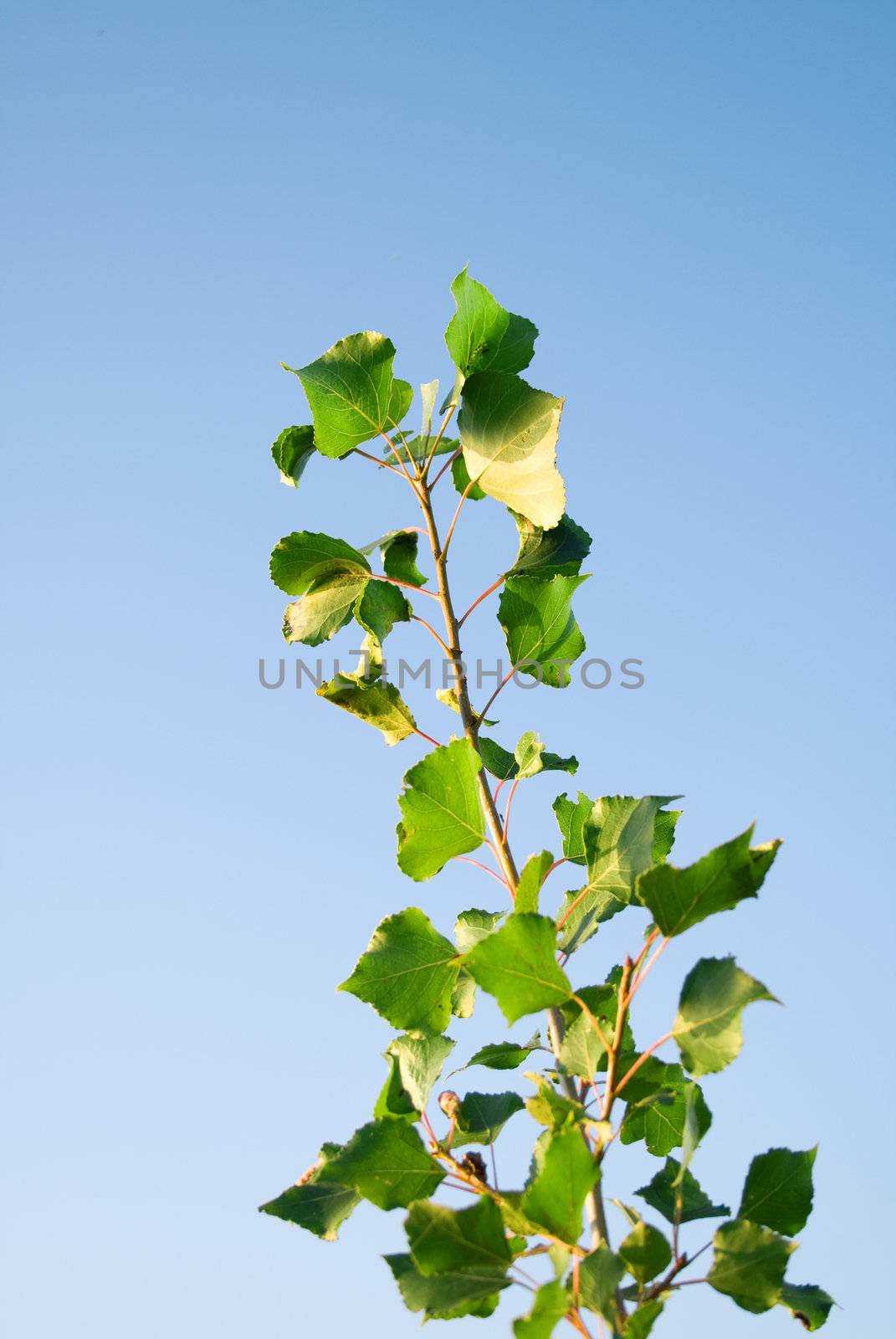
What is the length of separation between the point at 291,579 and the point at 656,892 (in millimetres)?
1077

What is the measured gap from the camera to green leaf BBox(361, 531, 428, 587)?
226cm

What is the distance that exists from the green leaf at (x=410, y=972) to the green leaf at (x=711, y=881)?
47cm

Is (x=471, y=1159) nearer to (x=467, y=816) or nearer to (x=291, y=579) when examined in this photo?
(x=467, y=816)

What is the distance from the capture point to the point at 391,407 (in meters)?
2.32

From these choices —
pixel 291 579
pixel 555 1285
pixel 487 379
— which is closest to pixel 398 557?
pixel 291 579

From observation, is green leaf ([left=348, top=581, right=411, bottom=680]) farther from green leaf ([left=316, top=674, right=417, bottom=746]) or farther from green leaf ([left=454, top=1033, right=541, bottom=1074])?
green leaf ([left=454, top=1033, right=541, bottom=1074])

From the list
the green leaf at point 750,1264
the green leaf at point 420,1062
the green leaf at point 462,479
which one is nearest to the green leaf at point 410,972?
the green leaf at point 420,1062

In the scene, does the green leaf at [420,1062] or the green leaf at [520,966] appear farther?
the green leaf at [420,1062]

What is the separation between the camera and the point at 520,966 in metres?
1.60

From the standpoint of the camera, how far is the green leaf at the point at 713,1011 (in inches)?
58.5

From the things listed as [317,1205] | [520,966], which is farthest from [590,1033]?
[317,1205]

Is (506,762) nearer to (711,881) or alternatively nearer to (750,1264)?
(711,881)

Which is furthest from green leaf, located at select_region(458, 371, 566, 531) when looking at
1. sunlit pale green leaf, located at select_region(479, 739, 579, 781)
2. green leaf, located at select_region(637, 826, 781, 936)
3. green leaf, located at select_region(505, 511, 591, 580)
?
green leaf, located at select_region(637, 826, 781, 936)

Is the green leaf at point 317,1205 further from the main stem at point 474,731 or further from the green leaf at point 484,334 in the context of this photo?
the green leaf at point 484,334
